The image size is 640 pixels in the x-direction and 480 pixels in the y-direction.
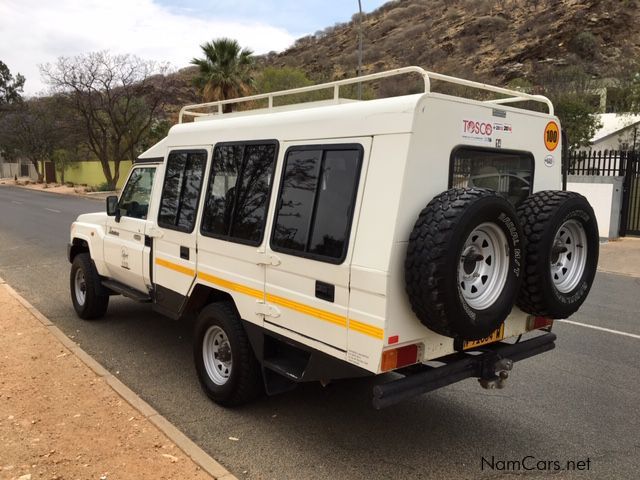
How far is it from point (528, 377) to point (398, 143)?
3.12 m

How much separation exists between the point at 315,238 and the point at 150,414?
187 centimetres

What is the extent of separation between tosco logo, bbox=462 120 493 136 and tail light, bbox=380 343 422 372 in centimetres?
140

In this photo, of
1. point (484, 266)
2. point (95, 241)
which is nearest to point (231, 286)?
point (484, 266)

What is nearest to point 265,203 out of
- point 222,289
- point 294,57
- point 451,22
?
point 222,289

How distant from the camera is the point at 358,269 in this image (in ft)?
10.7

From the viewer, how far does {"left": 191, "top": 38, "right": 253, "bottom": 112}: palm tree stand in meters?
29.6

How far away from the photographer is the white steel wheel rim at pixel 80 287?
22.6 feet

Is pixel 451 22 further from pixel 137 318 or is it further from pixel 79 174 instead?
pixel 137 318

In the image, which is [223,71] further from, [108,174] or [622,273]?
[622,273]

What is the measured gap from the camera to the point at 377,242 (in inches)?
125

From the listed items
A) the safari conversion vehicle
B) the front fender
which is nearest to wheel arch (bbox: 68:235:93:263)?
the front fender

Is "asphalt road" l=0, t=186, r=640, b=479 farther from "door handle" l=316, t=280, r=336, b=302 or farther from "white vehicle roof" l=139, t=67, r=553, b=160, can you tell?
"white vehicle roof" l=139, t=67, r=553, b=160

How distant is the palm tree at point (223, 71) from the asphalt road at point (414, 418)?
25.0 meters

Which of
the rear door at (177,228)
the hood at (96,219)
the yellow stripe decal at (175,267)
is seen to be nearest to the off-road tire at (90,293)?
the hood at (96,219)
